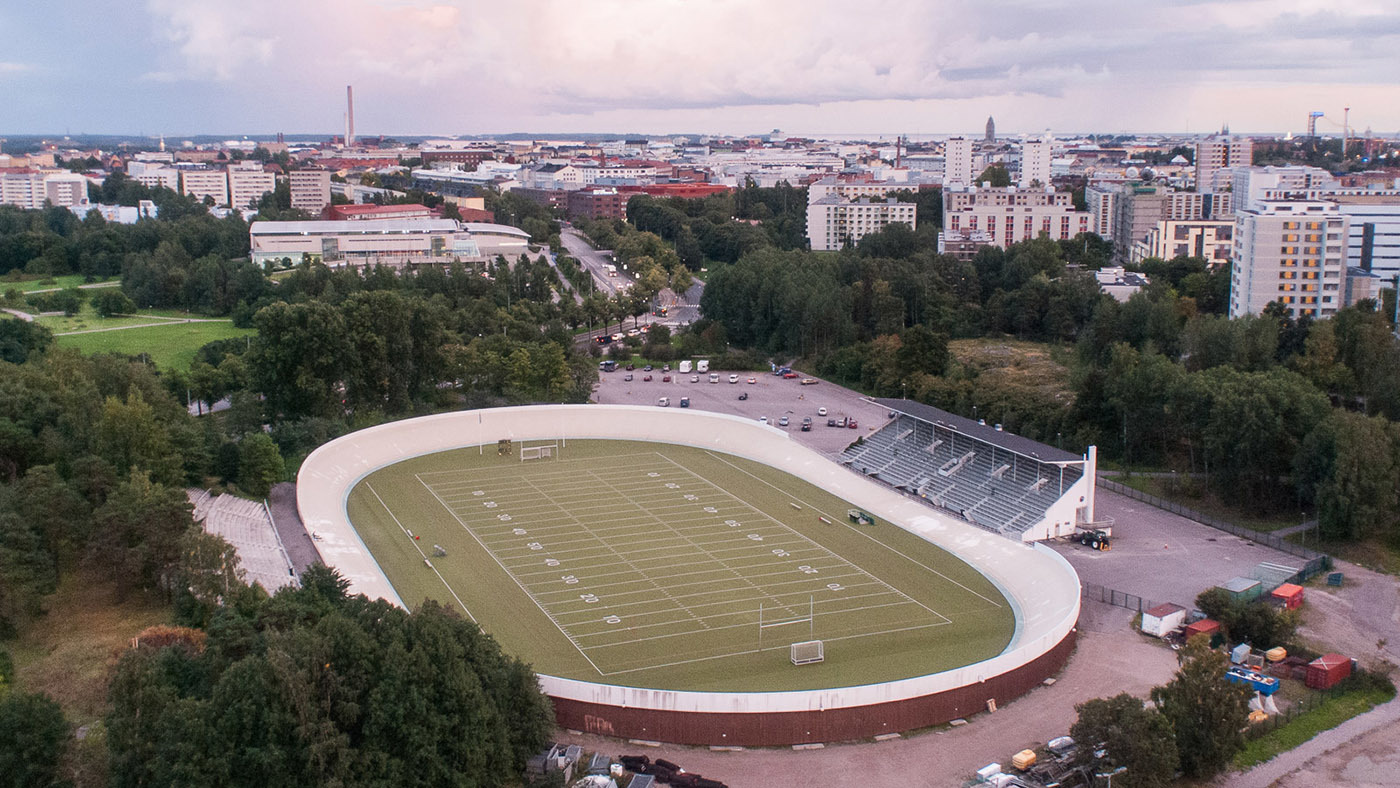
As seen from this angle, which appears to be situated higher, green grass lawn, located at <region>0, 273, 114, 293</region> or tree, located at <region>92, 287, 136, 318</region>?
green grass lawn, located at <region>0, 273, 114, 293</region>

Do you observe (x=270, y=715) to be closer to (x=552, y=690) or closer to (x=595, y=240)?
(x=552, y=690)

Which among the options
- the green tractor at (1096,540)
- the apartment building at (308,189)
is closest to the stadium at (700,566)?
the green tractor at (1096,540)

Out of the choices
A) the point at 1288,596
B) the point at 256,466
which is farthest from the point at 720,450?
the point at 1288,596

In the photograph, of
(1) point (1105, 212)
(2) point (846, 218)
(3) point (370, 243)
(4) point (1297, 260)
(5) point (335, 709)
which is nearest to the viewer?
(5) point (335, 709)

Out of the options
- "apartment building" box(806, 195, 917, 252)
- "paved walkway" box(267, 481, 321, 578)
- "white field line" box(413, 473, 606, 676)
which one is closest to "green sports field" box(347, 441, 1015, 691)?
"white field line" box(413, 473, 606, 676)

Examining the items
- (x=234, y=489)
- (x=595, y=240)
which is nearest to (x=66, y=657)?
(x=234, y=489)

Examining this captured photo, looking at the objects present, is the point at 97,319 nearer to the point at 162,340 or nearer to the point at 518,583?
the point at 162,340

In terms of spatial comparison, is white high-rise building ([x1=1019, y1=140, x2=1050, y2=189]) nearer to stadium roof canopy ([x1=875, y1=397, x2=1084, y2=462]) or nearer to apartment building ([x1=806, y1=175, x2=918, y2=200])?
apartment building ([x1=806, y1=175, x2=918, y2=200])

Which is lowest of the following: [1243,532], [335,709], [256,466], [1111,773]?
[1243,532]
